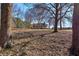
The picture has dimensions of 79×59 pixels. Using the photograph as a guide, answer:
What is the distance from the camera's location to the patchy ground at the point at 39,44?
2.02 metres

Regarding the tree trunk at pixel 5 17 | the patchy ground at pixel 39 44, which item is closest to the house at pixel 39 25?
the patchy ground at pixel 39 44

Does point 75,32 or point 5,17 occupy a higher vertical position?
point 5,17

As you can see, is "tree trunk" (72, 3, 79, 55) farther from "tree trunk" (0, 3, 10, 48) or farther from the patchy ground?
"tree trunk" (0, 3, 10, 48)

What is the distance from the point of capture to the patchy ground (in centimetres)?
202

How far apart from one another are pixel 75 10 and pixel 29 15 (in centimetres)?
51

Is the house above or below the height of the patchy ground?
above

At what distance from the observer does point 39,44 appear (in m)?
2.04

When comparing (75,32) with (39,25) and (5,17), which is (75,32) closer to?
(39,25)

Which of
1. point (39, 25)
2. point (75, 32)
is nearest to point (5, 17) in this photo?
point (39, 25)

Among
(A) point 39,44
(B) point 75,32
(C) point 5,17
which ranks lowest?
(A) point 39,44

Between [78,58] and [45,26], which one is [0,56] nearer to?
[45,26]

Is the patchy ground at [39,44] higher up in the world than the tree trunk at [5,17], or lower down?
lower down

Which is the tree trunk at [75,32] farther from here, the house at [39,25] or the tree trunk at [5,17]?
the tree trunk at [5,17]

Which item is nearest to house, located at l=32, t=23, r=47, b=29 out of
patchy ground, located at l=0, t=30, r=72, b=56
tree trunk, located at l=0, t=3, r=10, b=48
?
patchy ground, located at l=0, t=30, r=72, b=56
